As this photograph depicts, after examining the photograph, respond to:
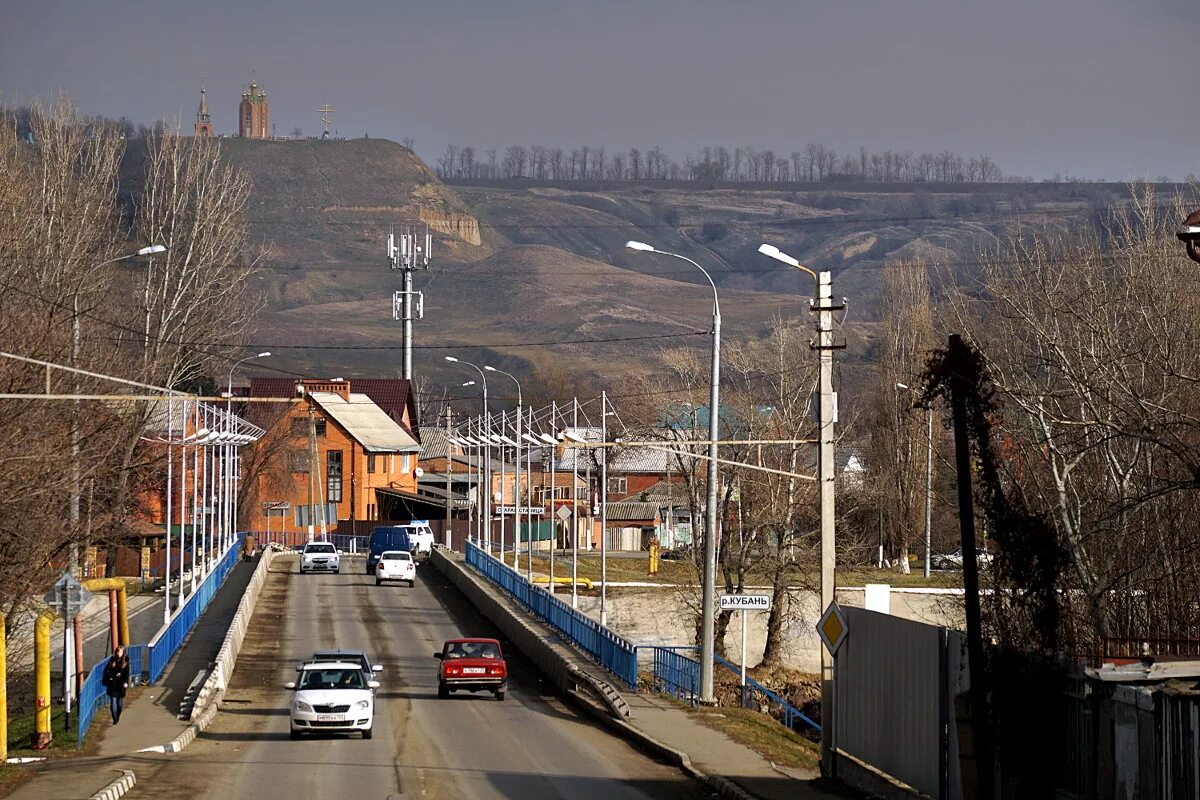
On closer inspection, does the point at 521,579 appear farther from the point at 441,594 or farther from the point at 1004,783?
the point at 1004,783

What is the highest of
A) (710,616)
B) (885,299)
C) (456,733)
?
(885,299)

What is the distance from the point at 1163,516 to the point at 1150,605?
1.97m

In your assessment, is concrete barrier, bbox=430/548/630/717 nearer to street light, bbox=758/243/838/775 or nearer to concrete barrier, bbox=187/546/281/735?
street light, bbox=758/243/838/775

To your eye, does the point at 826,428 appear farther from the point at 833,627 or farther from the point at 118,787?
the point at 118,787

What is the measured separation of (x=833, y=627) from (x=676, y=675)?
14.6 meters

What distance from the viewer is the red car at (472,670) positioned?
38.2 meters

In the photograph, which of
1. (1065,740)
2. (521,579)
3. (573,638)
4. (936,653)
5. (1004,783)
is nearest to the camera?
(1065,740)

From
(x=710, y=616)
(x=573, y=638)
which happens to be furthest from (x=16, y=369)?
(x=573, y=638)

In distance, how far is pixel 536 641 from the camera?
45.7 m

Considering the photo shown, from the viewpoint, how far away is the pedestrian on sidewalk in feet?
101

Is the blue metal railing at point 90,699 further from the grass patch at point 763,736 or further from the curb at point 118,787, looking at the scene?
the grass patch at point 763,736

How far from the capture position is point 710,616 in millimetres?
32438

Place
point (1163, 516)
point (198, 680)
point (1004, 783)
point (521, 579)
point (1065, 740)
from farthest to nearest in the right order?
point (521, 579) → point (198, 680) → point (1163, 516) → point (1004, 783) → point (1065, 740)

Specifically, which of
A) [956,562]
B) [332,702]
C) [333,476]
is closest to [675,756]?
[332,702]
